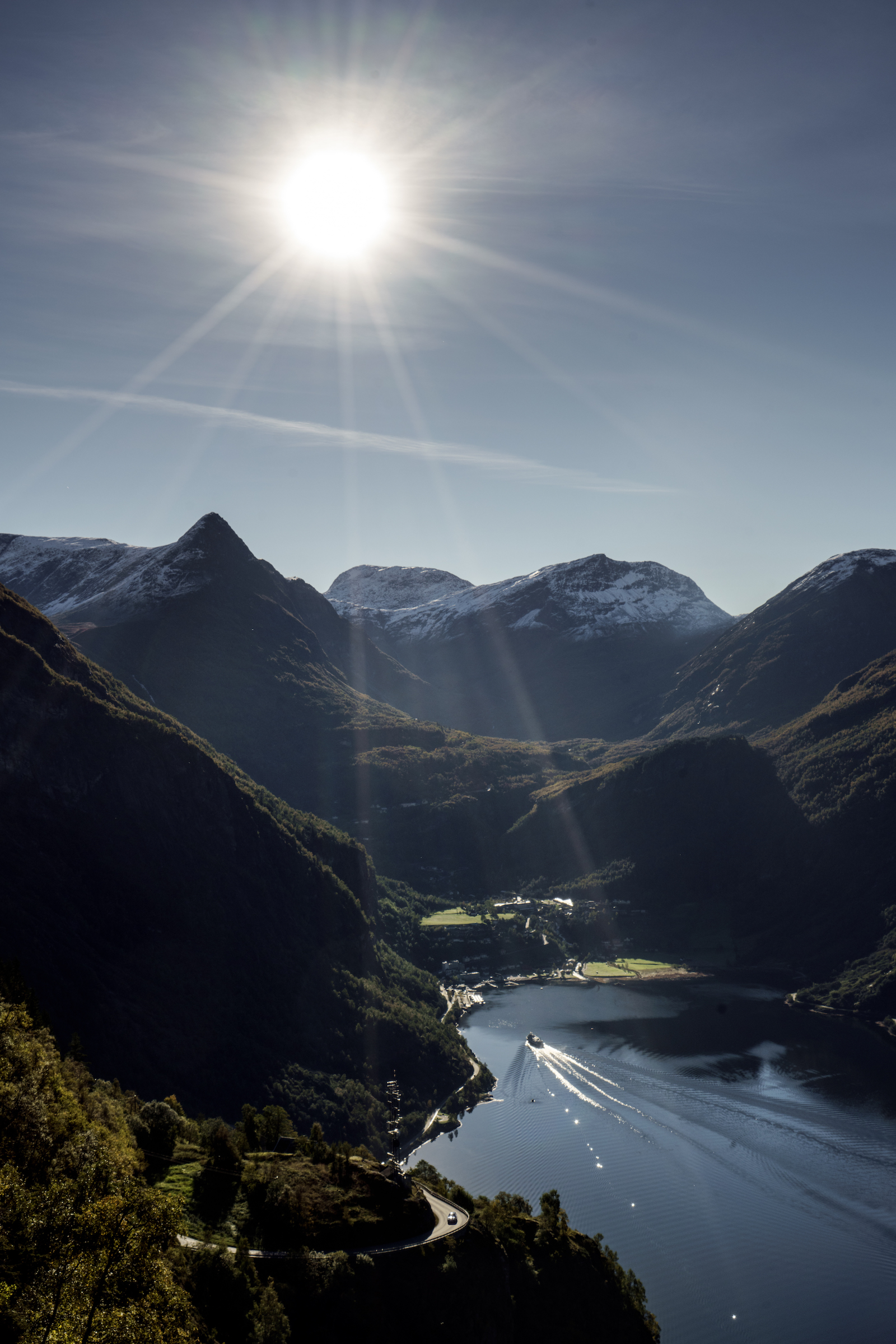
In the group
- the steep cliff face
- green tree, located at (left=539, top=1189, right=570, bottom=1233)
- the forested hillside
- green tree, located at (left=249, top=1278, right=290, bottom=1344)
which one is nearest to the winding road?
the forested hillside

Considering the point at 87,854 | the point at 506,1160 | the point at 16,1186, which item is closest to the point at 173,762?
the point at 87,854

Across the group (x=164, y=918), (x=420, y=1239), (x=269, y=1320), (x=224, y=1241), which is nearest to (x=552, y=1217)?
(x=420, y=1239)

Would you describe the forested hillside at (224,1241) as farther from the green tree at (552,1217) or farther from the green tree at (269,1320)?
the green tree at (552,1217)

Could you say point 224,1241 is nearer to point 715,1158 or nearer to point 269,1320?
point 269,1320

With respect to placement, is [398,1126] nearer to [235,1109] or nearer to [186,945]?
[235,1109]

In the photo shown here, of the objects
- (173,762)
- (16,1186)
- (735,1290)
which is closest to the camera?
(16,1186)

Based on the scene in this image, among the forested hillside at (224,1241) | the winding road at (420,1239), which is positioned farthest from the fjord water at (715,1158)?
the winding road at (420,1239)

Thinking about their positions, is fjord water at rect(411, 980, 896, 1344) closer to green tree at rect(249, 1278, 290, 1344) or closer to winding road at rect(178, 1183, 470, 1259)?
winding road at rect(178, 1183, 470, 1259)
